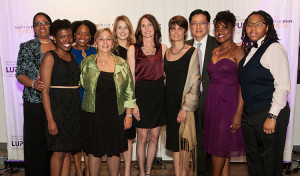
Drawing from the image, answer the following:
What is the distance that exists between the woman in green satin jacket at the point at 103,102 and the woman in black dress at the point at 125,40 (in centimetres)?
52

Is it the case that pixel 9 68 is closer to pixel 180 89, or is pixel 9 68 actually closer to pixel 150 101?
pixel 150 101

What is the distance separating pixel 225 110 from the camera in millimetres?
2664

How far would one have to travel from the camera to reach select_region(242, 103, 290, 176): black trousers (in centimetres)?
223

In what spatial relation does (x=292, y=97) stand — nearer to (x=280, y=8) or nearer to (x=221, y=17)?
(x=280, y=8)

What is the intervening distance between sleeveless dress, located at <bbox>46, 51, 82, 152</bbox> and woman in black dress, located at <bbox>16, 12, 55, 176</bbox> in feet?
1.01

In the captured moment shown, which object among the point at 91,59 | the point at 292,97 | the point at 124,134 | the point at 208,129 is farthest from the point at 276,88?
the point at 292,97

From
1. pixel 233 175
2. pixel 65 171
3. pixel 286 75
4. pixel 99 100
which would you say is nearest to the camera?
pixel 286 75

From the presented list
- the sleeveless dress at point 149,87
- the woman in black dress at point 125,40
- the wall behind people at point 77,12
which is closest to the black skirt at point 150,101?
the sleeveless dress at point 149,87

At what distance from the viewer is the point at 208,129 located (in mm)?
2795

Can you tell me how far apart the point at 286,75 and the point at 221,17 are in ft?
3.11

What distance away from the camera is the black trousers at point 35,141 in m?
2.87

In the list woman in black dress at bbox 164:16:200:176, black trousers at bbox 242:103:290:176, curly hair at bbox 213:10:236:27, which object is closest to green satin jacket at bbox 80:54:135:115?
woman in black dress at bbox 164:16:200:176

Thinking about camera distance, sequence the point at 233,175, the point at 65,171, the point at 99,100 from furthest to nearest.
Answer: the point at 233,175 → the point at 65,171 → the point at 99,100

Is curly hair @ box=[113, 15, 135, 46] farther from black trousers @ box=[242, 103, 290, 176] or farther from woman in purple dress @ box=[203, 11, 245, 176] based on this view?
black trousers @ box=[242, 103, 290, 176]
